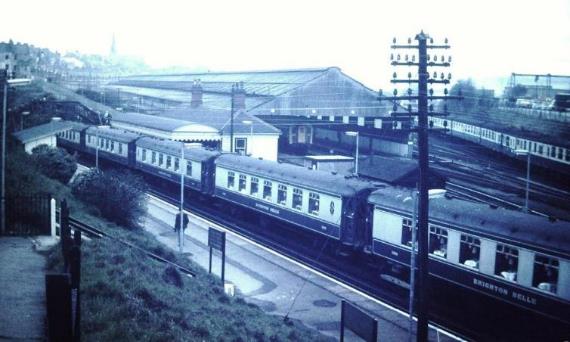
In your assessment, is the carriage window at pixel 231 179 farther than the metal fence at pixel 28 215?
Yes

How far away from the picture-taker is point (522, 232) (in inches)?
586

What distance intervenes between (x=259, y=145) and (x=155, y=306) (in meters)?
34.1

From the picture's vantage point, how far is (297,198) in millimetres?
24906

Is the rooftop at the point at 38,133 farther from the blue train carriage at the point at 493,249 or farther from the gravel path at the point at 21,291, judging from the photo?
the blue train carriage at the point at 493,249

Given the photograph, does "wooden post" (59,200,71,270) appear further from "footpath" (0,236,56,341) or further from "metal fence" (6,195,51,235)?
"metal fence" (6,195,51,235)

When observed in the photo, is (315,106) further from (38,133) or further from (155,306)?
(155,306)

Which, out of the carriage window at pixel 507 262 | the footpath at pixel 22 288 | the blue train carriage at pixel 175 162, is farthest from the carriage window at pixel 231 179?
the carriage window at pixel 507 262

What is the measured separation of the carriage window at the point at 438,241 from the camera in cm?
1739

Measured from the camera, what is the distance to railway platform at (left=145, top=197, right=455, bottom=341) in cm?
1628

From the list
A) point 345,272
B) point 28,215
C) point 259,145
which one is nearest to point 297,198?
point 345,272

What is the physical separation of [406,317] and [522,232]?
462 centimetres

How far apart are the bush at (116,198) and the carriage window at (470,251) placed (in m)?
14.6

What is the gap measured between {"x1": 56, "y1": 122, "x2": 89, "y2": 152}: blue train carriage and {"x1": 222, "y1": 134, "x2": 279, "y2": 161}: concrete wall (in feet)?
53.3

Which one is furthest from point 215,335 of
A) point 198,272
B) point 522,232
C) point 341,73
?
point 341,73
